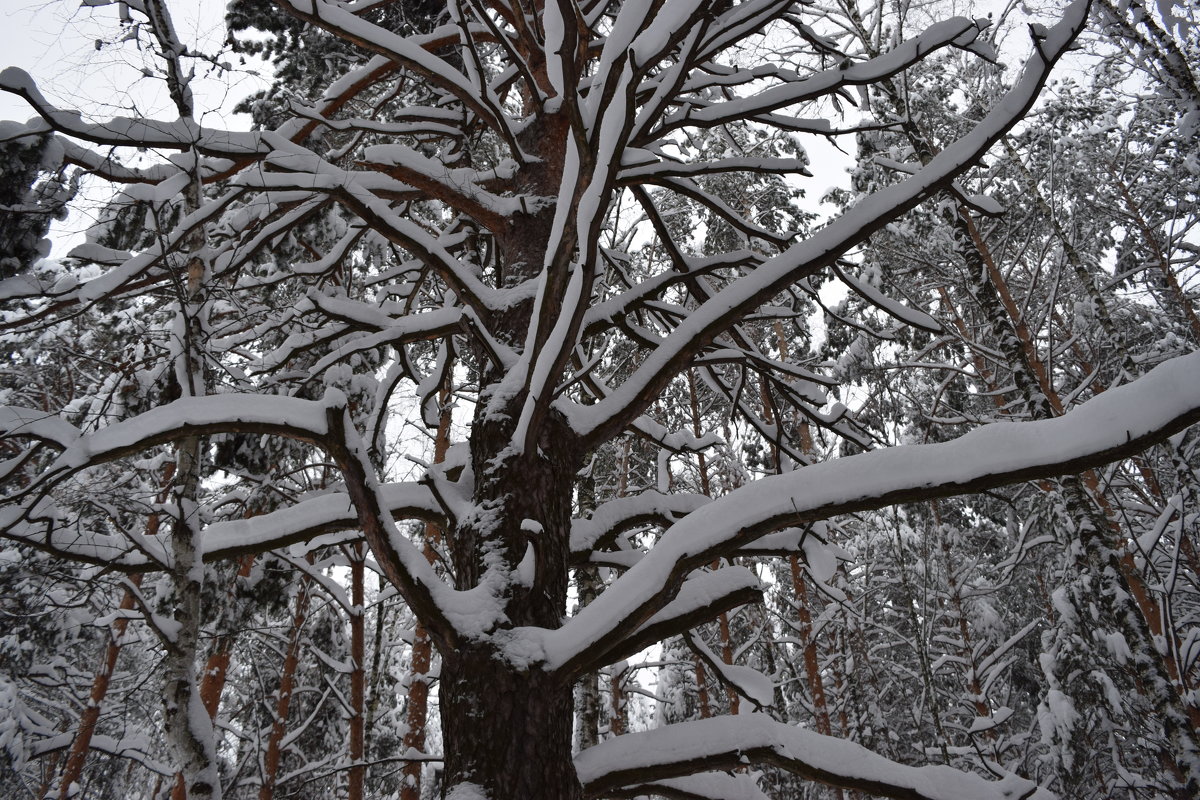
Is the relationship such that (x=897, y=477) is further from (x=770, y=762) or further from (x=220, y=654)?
(x=220, y=654)

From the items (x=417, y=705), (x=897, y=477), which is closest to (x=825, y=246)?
(x=897, y=477)

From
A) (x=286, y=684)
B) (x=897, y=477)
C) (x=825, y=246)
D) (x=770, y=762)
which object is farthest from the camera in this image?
(x=286, y=684)

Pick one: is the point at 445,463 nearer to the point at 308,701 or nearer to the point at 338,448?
the point at 338,448

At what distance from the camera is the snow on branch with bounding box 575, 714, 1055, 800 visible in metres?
1.91

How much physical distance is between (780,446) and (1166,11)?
5.47 metres

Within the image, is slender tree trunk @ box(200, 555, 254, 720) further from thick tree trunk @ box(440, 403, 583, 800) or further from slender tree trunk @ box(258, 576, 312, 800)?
Answer: thick tree trunk @ box(440, 403, 583, 800)

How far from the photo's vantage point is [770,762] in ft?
6.86

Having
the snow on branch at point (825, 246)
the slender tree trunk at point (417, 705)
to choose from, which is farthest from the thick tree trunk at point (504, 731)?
the slender tree trunk at point (417, 705)

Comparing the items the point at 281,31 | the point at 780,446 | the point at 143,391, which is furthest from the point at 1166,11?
the point at 143,391

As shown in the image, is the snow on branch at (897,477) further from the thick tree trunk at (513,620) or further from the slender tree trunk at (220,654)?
the slender tree trunk at (220,654)

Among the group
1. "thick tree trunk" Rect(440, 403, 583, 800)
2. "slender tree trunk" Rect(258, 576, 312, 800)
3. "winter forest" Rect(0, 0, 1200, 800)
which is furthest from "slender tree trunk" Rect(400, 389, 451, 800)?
"thick tree trunk" Rect(440, 403, 583, 800)

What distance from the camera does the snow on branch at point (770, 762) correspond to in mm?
1913

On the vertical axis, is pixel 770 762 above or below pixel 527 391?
below

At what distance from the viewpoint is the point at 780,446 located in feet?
11.2
